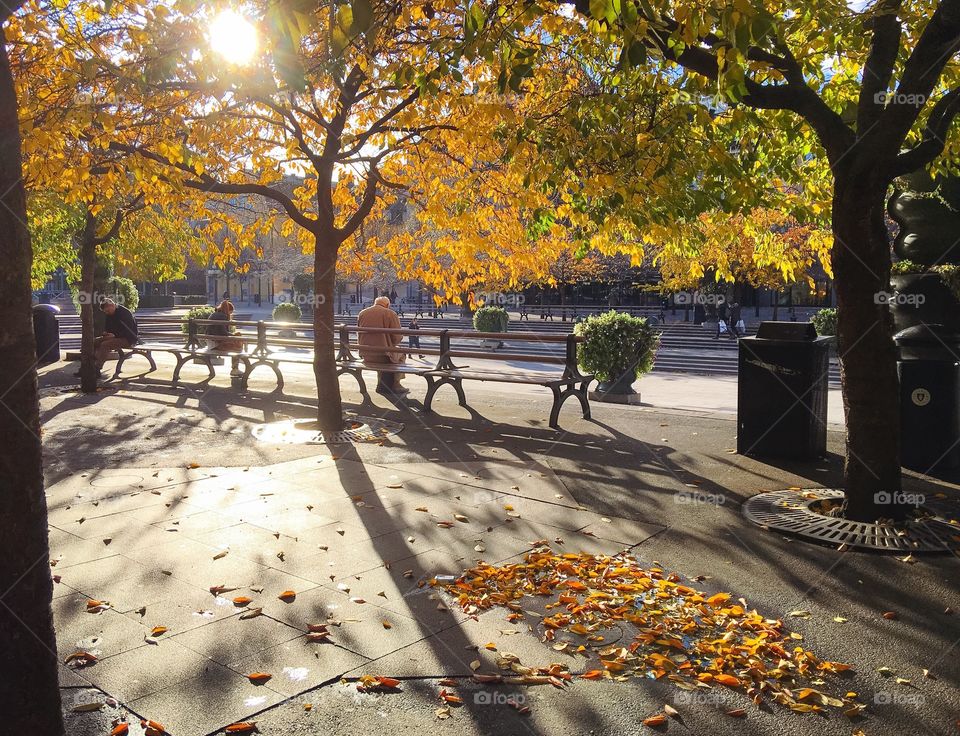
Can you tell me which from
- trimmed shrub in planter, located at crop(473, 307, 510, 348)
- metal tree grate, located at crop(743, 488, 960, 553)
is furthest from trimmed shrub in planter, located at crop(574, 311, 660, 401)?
trimmed shrub in planter, located at crop(473, 307, 510, 348)

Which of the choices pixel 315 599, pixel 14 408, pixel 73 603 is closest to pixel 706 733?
pixel 315 599

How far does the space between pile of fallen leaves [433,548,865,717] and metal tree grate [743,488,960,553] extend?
4.35ft

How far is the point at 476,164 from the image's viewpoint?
9.77m

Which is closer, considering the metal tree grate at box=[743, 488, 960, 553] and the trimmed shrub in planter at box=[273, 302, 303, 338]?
the metal tree grate at box=[743, 488, 960, 553]

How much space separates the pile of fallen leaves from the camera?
11.3 feet

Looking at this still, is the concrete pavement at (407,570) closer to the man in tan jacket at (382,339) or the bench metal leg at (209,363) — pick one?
the man in tan jacket at (382,339)

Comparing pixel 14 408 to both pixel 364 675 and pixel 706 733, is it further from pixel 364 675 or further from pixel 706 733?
pixel 706 733

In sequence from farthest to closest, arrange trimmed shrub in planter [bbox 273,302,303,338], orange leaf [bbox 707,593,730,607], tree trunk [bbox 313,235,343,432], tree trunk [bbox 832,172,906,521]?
trimmed shrub in planter [bbox 273,302,303,338] → tree trunk [bbox 313,235,343,432] → tree trunk [bbox 832,172,906,521] → orange leaf [bbox 707,593,730,607]

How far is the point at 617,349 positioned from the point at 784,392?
5.70 m

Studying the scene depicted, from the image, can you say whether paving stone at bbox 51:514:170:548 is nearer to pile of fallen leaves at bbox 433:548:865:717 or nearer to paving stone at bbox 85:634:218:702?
paving stone at bbox 85:634:218:702

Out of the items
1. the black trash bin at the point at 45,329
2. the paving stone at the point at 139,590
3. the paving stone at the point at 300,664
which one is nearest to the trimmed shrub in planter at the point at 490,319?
the black trash bin at the point at 45,329

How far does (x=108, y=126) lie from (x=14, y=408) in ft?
18.2

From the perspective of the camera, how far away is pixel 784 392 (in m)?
7.76

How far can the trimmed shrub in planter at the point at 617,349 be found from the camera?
1338 cm
